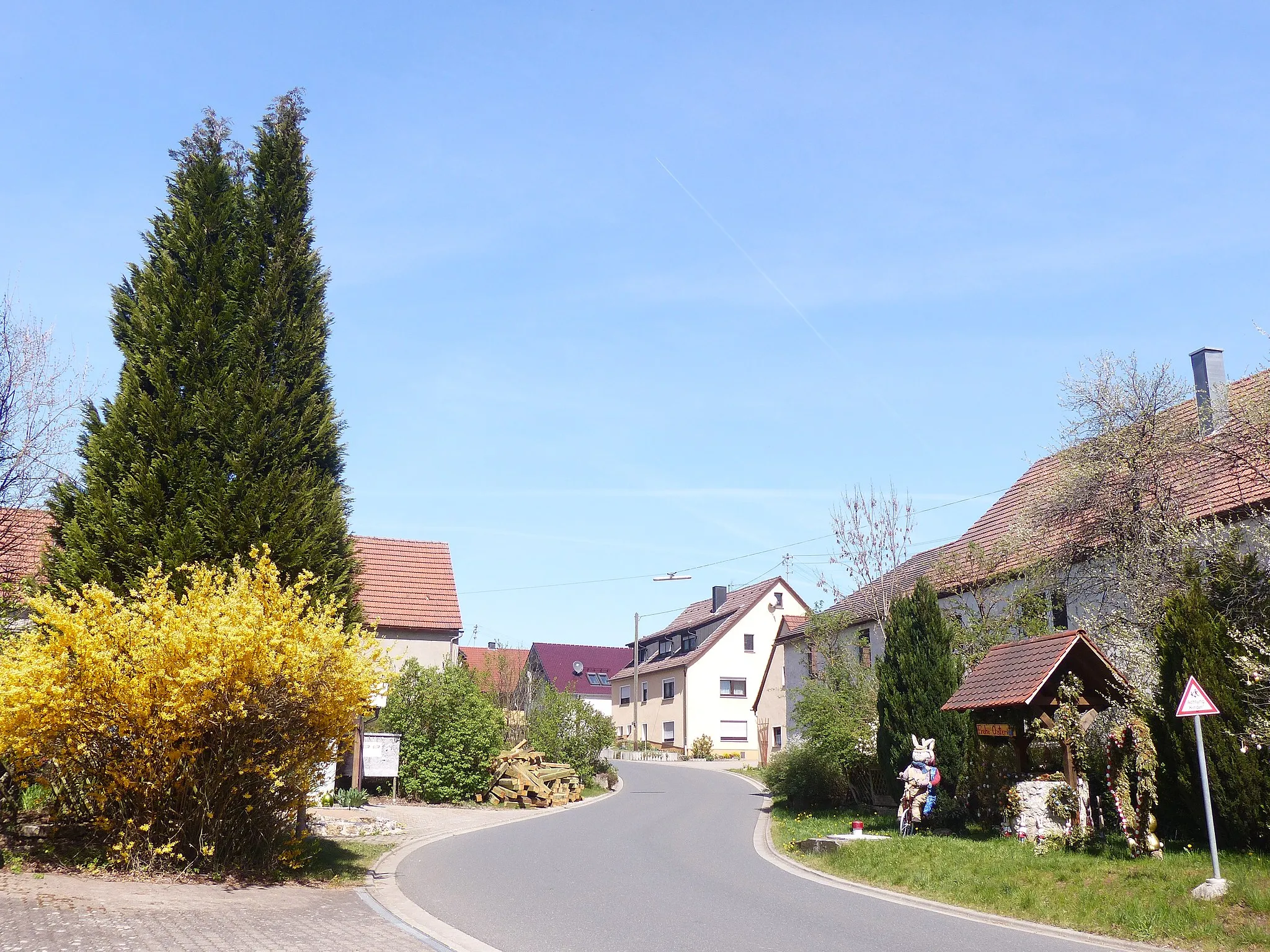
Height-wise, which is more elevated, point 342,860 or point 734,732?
point 342,860

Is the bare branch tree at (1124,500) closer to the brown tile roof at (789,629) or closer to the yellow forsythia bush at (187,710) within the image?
the yellow forsythia bush at (187,710)

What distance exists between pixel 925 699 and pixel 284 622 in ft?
41.7

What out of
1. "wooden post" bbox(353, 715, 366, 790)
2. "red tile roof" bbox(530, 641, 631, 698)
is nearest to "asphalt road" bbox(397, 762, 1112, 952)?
"wooden post" bbox(353, 715, 366, 790)

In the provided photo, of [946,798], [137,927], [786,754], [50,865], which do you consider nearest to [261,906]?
[137,927]

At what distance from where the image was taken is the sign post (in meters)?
10.3

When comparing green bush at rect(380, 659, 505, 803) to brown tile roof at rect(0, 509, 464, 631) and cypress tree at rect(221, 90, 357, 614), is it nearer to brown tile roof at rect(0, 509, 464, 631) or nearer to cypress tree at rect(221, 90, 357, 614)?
brown tile roof at rect(0, 509, 464, 631)

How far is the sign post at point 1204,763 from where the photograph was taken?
33.7 feet

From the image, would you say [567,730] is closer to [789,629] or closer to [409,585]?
[409,585]

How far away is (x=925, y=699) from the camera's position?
19422 millimetres

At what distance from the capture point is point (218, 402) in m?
13.5

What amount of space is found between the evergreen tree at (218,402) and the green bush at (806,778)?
43.2ft

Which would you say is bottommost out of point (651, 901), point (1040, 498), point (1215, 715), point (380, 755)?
point (651, 901)

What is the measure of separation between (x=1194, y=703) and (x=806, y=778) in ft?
45.7

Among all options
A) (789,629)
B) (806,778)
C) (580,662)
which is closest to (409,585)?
(806,778)
